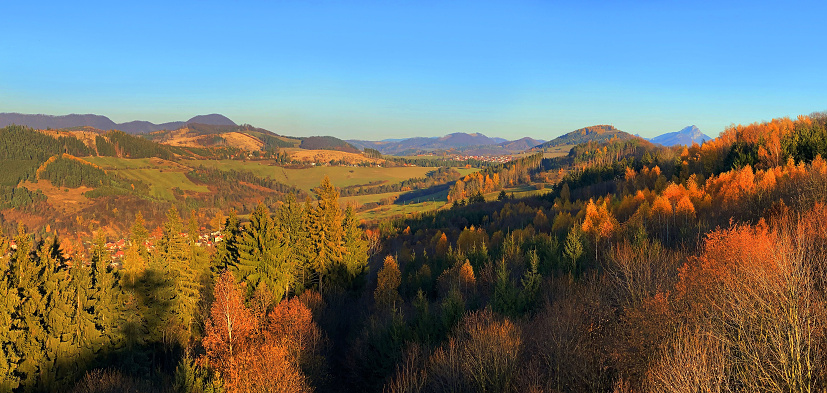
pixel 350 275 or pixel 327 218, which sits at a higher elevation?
pixel 327 218

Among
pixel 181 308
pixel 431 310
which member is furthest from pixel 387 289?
pixel 181 308

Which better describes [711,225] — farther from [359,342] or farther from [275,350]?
[275,350]

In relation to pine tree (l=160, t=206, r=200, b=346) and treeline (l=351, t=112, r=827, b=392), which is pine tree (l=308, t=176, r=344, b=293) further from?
pine tree (l=160, t=206, r=200, b=346)

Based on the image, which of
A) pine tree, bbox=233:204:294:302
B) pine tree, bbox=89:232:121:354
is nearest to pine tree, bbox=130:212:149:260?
pine tree, bbox=89:232:121:354

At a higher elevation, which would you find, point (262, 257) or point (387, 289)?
point (262, 257)

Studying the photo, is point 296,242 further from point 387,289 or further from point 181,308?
point 181,308

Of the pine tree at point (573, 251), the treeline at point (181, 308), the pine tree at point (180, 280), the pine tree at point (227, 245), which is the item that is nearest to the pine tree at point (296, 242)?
the treeline at point (181, 308)

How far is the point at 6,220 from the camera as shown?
19925 cm

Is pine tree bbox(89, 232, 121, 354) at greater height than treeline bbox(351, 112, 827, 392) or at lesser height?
lesser

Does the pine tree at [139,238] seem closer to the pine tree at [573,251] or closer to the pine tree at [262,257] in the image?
the pine tree at [262,257]

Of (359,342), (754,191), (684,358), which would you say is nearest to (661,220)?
(754,191)

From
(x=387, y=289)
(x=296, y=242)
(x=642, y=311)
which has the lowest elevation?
(x=387, y=289)

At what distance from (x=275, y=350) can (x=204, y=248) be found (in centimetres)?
3407

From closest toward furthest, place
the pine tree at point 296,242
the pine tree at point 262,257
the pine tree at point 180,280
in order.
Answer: the pine tree at point 262,257 → the pine tree at point 180,280 → the pine tree at point 296,242
